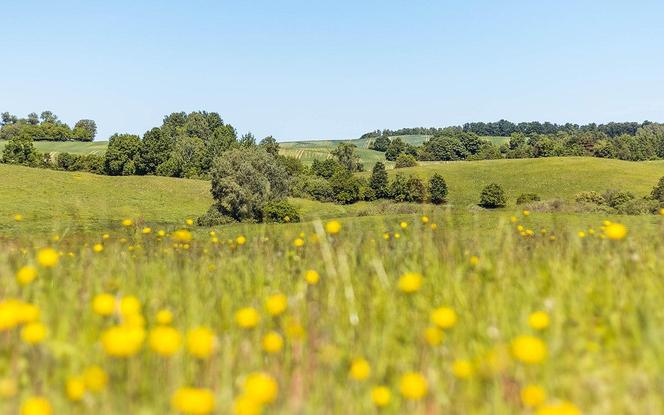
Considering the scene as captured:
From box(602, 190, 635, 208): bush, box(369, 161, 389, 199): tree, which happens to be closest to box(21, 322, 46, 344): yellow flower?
box(602, 190, 635, 208): bush

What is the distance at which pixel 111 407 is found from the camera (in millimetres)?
2348

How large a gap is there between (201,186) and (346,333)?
88975mm

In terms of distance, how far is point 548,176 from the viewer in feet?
324

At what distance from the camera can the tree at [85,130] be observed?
174250 millimetres

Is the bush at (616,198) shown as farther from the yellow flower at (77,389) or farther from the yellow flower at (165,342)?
the yellow flower at (77,389)

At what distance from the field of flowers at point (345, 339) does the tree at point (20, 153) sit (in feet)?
375

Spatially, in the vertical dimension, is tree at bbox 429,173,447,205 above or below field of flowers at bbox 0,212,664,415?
below

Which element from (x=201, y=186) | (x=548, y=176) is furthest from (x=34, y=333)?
(x=548, y=176)

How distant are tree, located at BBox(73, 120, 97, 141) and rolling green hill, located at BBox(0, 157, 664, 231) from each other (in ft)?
307

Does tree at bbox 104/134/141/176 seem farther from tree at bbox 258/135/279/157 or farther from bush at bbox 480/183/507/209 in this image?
bush at bbox 480/183/507/209

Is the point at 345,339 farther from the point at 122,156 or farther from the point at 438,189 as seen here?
the point at 122,156

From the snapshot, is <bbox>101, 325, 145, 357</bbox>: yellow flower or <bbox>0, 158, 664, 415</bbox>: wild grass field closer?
<bbox>101, 325, 145, 357</bbox>: yellow flower

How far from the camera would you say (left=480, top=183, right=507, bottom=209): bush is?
8738 cm

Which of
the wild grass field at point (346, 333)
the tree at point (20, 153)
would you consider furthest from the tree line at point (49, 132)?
the wild grass field at point (346, 333)
